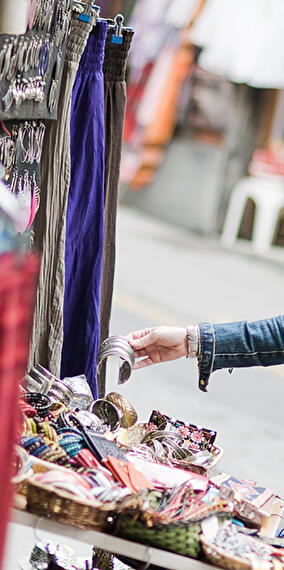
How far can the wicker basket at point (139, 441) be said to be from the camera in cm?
164

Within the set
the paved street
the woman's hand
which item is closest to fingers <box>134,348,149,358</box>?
the woman's hand

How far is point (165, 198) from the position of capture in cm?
826

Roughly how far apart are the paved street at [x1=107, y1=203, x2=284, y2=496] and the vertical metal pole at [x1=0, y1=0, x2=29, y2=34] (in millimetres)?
2383

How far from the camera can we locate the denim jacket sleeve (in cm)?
181

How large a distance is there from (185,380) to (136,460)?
9.29 ft

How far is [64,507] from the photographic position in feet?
4.25

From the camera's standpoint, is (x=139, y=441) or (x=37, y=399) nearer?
(x=37, y=399)

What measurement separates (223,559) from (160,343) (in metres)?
0.64

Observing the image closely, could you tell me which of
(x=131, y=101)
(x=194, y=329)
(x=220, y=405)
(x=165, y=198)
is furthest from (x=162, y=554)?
(x=165, y=198)

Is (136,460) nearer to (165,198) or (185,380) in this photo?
(185,380)

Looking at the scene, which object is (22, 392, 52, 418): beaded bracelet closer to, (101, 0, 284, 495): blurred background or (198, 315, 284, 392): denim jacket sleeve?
(198, 315, 284, 392): denim jacket sleeve

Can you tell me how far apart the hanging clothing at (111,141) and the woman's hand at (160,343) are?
223 mm

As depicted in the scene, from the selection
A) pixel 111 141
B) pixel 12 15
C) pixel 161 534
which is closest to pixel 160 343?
pixel 111 141

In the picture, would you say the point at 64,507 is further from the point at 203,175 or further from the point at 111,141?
the point at 203,175
